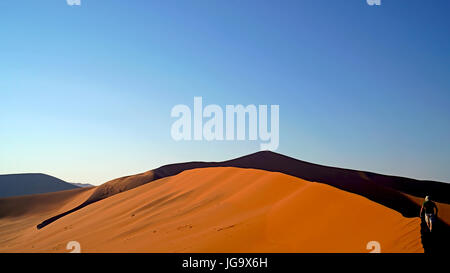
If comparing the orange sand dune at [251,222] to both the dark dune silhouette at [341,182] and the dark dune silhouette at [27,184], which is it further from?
the dark dune silhouette at [27,184]

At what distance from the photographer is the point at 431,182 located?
24609 mm

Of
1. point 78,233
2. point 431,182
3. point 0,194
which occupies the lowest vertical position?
point 0,194

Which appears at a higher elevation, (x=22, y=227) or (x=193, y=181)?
(x=193, y=181)

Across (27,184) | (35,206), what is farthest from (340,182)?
(27,184)

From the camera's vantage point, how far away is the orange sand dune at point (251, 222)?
281 inches

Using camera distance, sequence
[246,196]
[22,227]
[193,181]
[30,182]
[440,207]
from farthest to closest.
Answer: [30,182] < [22,227] < [193,181] < [246,196] < [440,207]

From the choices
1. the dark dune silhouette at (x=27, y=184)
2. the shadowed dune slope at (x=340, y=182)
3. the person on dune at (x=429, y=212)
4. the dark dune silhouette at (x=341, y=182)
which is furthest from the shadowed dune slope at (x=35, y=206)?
the dark dune silhouette at (x=27, y=184)

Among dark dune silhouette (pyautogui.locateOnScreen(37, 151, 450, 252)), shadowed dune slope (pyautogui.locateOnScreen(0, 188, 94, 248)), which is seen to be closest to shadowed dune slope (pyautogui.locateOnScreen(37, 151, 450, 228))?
dark dune silhouette (pyautogui.locateOnScreen(37, 151, 450, 252))

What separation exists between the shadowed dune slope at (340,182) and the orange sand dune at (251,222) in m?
1.83
